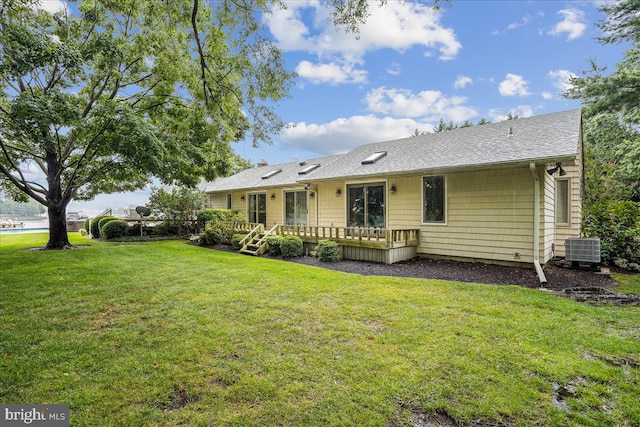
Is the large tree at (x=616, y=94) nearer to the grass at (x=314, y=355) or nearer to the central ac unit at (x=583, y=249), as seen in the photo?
the central ac unit at (x=583, y=249)

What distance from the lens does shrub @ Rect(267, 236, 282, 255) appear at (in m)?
10.1

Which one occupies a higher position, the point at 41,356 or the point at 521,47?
the point at 521,47

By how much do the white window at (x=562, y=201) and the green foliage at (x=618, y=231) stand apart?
574mm

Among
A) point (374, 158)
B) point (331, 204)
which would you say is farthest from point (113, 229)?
point (374, 158)

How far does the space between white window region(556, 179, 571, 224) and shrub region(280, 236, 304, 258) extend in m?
8.08

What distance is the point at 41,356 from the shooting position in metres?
2.95

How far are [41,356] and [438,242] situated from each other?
8.56 meters

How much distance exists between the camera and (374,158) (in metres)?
10.6

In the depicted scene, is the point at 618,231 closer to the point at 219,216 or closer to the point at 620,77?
the point at 620,77

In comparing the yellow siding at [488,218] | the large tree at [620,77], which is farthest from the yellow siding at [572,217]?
the large tree at [620,77]

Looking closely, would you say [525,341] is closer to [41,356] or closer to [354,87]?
[41,356]

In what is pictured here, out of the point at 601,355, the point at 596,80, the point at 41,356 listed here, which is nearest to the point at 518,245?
the point at 601,355

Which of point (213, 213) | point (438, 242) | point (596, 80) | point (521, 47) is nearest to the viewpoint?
point (438, 242)

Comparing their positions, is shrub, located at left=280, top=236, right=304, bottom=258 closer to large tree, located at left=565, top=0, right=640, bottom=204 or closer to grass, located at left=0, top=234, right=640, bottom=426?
grass, located at left=0, top=234, right=640, bottom=426
